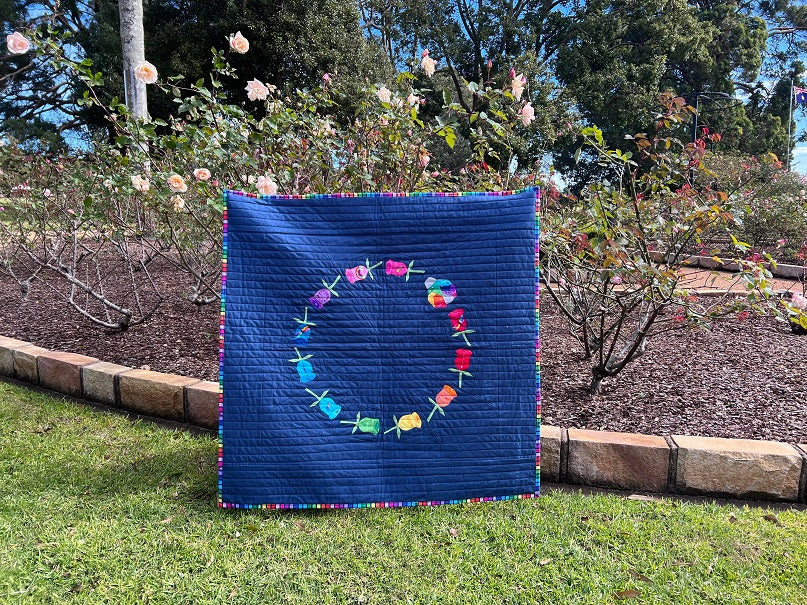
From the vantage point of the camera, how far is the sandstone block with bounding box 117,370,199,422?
2.52m

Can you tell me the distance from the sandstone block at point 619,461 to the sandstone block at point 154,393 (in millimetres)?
1640

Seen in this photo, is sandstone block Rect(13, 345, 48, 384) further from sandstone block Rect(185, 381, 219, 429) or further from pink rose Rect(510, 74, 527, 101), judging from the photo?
pink rose Rect(510, 74, 527, 101)

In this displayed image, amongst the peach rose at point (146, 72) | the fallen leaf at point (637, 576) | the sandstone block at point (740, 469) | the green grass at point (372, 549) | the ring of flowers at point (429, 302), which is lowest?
the fallen leaf at point (637, 576)

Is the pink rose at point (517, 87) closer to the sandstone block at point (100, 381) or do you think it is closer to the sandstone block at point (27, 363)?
the sandstone block at point (100, 381)

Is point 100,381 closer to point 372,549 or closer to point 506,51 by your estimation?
point 372,549

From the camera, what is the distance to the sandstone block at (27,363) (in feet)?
9.87

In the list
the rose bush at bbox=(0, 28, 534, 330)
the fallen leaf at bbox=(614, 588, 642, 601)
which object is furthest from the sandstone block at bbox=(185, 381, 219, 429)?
the fallen leaf at bbox=(614, 588, 642, 601)

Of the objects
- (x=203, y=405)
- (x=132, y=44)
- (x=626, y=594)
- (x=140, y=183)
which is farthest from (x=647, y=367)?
(x=132, y=44)

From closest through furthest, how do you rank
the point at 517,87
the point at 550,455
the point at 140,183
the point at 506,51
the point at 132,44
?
the point at 550,455 → the point at 517,87 → the point at 140,183 → the point at 132,44 → the point at 506,51

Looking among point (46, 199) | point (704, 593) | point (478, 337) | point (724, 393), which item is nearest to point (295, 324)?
point (478, 337)

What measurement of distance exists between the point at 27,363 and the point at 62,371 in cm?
34

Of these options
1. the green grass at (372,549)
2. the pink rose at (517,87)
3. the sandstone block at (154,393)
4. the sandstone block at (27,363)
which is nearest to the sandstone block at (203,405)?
the sandstone block at (154,393)

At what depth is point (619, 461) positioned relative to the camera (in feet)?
6.38

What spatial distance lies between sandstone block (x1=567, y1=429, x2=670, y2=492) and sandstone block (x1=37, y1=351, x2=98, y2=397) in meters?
2.33
